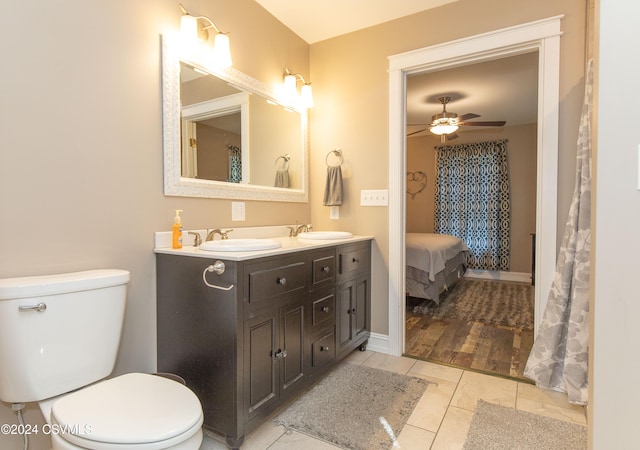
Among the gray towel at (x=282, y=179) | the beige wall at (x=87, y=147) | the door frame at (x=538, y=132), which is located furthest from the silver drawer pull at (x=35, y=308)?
the door frame at (x=538, y=132)

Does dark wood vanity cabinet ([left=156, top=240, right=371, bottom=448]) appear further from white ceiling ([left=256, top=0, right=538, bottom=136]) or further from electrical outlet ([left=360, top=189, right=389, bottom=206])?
white ceiling ([left=256, top=0, right=538, bottom=136])

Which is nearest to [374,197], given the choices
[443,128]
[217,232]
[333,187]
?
[333,187]

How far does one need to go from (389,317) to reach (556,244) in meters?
1.17

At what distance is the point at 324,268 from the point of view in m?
1.98

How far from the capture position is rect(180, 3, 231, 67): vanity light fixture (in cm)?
173

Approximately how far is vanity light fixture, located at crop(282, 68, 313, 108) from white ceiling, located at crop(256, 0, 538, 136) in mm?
375

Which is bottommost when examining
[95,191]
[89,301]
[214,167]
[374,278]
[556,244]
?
[374,278]

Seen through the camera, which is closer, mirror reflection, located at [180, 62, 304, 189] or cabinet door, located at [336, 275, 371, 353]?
mirror reflection, located at [180, 62, 304, 189]

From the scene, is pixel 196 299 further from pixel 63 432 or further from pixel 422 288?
pixel 422 288

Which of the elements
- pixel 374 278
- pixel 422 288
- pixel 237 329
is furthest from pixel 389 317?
pixel 237 329

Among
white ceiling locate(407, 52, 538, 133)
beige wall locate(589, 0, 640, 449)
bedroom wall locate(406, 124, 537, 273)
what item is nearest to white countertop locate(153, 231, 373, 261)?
beige wall locate(589, 0, 640, 449)

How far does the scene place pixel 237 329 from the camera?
1406 mm

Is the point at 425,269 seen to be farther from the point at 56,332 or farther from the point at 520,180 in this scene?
the point at 56,332

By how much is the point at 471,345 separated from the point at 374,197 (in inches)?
55.0
